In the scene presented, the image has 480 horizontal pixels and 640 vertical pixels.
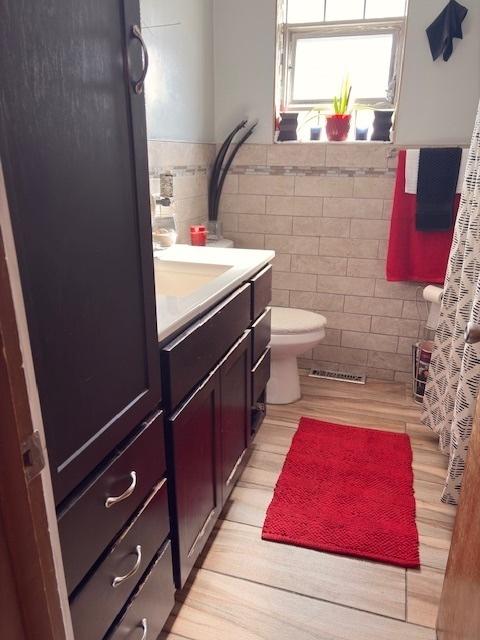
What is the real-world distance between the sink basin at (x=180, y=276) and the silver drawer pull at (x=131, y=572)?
0.91 meters

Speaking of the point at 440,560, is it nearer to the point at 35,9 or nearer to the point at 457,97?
the point at 35,9

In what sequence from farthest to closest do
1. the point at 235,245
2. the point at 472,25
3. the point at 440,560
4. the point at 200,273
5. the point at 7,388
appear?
the point at 235,245, the point at 472,25, the point at 200,273, the point at 440,560, the point at 7,388

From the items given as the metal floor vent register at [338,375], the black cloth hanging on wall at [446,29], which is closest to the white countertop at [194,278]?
the metal floor vent register at [338,375]

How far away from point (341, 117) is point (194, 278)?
4.58 feet

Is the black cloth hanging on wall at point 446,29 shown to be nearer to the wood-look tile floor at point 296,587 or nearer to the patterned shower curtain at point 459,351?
the patterned shower curtain at point 459,351

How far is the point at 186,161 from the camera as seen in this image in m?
2.35

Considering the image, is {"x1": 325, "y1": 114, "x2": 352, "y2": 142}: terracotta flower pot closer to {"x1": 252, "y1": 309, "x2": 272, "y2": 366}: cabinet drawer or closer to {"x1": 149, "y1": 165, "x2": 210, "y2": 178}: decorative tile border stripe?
{"x1": 149, "y1": 165, "x2": 210, "y2": 178}: decorative tile border stripe

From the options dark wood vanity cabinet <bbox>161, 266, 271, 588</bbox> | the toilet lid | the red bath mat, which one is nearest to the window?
the toilet lid

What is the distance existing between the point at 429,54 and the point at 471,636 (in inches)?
94.4

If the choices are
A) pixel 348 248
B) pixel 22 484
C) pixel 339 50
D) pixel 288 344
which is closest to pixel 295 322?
pixel 288 344

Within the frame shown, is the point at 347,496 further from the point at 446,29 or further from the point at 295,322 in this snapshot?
the point at 446,29

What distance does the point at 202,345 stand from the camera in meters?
1.30

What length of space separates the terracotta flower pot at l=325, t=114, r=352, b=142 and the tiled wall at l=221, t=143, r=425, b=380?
0.16ft

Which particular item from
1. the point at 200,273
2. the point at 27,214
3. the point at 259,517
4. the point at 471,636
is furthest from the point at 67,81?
the point at 259,517
